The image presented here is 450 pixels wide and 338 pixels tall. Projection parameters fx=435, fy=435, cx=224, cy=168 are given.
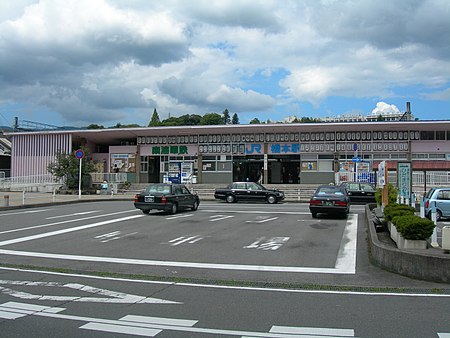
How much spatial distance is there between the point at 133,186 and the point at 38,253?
112ft

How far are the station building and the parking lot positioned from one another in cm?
2435

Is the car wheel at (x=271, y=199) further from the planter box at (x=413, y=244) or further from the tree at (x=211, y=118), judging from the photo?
the tree at (x=211, y=118)

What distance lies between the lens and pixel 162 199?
19.6 metres

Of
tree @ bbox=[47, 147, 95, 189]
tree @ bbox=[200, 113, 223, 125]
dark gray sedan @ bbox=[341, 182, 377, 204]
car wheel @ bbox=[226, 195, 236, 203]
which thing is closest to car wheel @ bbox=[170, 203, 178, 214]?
car wheel @ bbox=[226, 195, 236, 203]

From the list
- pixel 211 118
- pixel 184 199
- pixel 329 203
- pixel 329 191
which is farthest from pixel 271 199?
pixel 211 118

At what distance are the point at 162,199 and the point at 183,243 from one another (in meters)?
7.08

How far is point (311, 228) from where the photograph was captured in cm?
1558

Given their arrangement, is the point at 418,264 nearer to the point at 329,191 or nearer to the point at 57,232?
the point at 329,191

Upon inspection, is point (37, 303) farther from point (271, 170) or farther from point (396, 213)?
point (271, 170)

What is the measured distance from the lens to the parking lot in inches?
385

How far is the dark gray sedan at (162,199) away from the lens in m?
19.6

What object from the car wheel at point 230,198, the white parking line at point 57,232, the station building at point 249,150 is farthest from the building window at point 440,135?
the white parking line at point 57,232

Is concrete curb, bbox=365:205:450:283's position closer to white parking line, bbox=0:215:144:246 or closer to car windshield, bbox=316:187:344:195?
car windshield, bbox=316:187:344:195

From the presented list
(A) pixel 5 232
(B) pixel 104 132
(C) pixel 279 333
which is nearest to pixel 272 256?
(C) pixel 279 333
